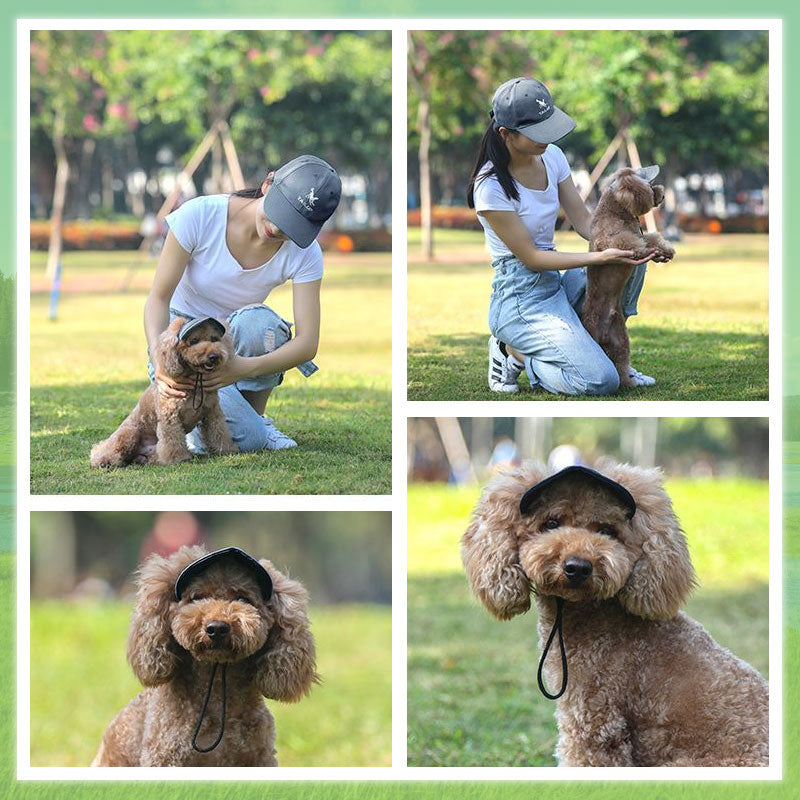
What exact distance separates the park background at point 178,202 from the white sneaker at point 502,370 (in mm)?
502

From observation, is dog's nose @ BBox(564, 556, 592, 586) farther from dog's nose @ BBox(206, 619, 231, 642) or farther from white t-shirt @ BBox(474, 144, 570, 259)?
white t-shirt @ BBox(474, 144, 570, 259)

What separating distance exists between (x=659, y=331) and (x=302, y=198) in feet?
6.53

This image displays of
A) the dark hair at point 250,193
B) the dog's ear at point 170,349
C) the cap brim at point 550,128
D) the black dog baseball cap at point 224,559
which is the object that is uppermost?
the cap brim at point 550,128

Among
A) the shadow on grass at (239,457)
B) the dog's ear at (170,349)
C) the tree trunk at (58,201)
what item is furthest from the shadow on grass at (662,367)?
the tree trunk at (58,201)

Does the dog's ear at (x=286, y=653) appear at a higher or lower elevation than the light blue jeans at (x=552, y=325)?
lower

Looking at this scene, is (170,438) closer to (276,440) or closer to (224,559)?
(276,440)

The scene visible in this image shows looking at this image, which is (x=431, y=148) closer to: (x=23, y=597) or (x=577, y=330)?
(x=577, y=330)

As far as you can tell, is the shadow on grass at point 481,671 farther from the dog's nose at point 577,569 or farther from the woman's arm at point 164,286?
the woman's arm at point 164,286

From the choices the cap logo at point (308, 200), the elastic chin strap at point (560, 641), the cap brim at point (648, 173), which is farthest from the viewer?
the cap brim at point (648, 173)

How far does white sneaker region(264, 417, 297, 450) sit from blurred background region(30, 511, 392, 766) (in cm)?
107

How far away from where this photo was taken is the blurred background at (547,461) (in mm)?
5785

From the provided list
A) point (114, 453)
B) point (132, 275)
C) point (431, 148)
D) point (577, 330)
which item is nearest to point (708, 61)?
point (431, 148)

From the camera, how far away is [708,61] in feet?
28.3

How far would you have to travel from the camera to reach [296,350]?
3.84 meters
